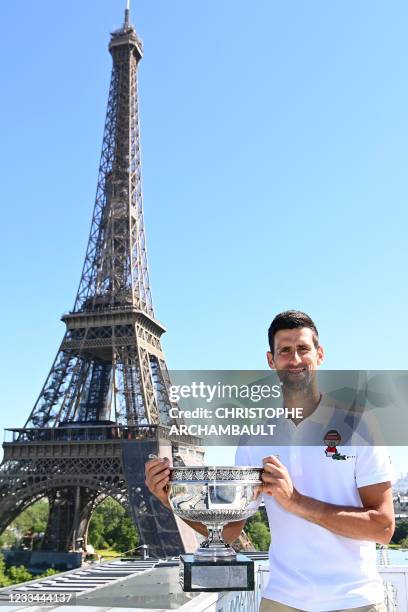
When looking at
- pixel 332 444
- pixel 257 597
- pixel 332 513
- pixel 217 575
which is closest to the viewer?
pixel 332 513

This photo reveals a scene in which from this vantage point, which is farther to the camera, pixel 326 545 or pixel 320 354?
pixel 320 354

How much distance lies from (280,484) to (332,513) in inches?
9.9

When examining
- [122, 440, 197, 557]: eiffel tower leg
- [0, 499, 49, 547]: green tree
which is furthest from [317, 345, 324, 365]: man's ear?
[0, 499, 49, 547]: green tree

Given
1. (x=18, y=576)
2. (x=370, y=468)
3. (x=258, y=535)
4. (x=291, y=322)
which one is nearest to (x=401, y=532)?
(x=258, y=535)

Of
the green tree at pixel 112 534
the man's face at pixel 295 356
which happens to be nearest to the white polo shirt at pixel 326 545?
the man's face at pixel 295 356

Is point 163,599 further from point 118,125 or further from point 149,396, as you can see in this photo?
point 118,125

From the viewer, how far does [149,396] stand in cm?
3691

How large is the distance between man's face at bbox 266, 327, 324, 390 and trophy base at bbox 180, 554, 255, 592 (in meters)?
0.85

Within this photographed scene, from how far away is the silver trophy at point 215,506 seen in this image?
2.79m

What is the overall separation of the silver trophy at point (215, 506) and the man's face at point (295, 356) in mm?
476

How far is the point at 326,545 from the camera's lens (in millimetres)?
2826

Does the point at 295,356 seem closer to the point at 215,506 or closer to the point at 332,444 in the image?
the point at 332,444

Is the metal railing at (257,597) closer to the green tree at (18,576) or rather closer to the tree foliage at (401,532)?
the green tree at (18,576)

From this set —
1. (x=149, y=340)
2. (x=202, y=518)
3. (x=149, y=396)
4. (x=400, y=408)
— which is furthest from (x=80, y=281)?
(x=202, y=518)
